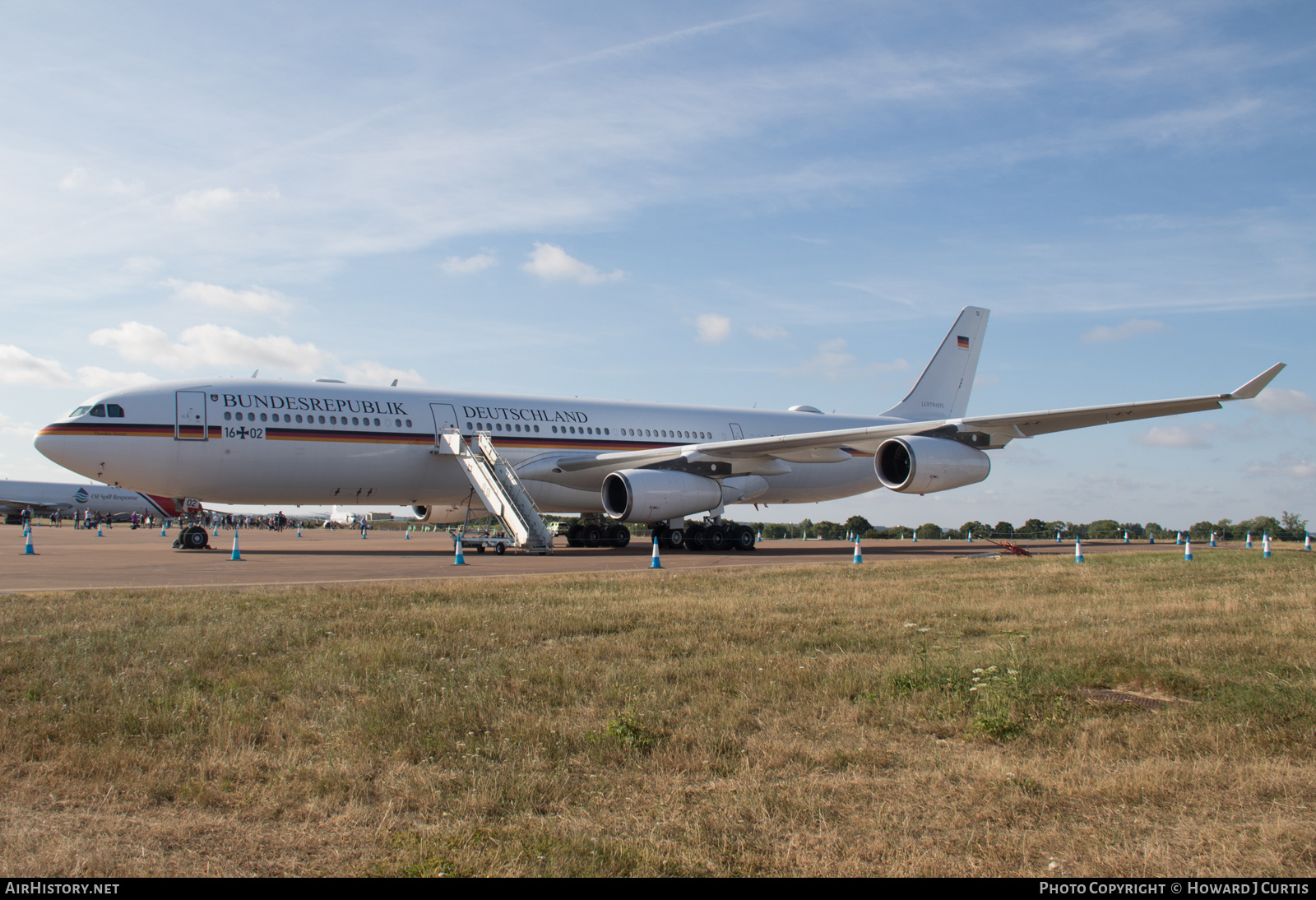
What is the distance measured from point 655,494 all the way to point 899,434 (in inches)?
276

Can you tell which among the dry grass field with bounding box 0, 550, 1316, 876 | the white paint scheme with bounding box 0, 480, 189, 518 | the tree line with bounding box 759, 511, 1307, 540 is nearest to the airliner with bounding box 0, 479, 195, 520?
the white paint scheme with bounding box 0, 480, 189, 518

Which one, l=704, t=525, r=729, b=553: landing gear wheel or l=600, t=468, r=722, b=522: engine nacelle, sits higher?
l=600, t=468, r=722, b=522: engine nacelle

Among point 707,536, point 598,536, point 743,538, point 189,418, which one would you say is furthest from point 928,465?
point 189,418

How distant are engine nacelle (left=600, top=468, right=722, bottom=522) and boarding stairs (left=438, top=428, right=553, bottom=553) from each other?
2.16 m

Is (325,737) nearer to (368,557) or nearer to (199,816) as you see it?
(199,816)

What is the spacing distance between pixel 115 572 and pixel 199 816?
14.5 metres

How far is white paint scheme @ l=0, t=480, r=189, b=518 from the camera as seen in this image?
81375 millimetres

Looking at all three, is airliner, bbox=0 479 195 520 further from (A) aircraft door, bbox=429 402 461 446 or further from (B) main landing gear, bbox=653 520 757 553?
(B) main landing gear, bbox=653 520 757 553

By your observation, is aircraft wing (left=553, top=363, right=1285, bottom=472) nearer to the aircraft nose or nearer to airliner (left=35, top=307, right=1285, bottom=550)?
airliner (left=35, top=307, right=1285, bottom=550)

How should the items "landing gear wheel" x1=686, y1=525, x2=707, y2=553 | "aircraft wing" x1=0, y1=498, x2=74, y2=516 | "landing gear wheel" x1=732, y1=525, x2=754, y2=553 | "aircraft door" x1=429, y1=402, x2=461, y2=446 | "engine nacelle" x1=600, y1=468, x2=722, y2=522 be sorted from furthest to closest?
"aircraft wing" x1=0, y1=498, x2=74, y2=516, "landing gear wheel" x1=732, y1=525, x2=754, y2=553, "landing gear wheel" x1=686, y1=525, x2=707, y2=553, "aircraft door" x1=429, y1=402, x2=461, y2=446, "engine nacelle" x1=600, y1=468, x2=722, y2=522

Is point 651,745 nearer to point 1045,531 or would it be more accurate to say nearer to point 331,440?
point 331,440

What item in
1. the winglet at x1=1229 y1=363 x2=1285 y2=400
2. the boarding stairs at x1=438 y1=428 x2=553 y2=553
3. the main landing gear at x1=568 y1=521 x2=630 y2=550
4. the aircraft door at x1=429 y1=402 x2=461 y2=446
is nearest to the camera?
the winglet at x1=1229 y1=363 x2=1285 y2=400

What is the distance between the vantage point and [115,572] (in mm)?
16344

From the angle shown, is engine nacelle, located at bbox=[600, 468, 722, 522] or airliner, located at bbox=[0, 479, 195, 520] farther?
airliner, located at bbox=[0, 479, 195, 520]
